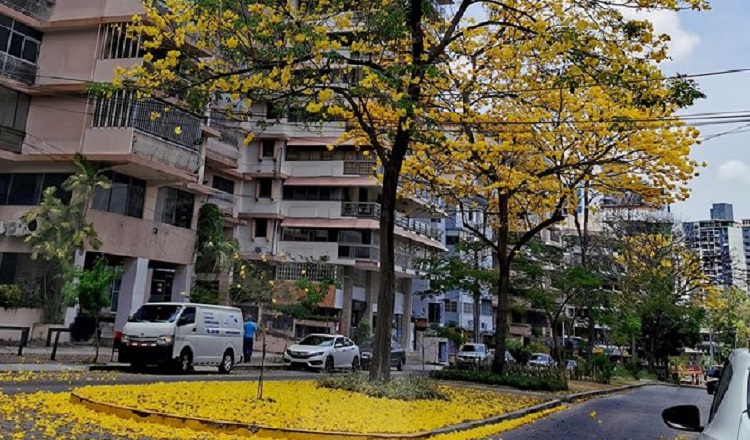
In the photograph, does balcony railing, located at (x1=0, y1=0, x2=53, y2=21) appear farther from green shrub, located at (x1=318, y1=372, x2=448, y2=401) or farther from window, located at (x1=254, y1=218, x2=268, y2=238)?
green shrub, located at (x1=318, y1=372, x2=448, y2=401)

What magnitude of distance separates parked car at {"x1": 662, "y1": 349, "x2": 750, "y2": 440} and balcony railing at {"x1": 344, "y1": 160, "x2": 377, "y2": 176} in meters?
35.5

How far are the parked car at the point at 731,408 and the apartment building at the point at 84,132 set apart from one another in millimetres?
22648

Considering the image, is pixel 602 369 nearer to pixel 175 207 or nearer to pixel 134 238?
pixel 175 207

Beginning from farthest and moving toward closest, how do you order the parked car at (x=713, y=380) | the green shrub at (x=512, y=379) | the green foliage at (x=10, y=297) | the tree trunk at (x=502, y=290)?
the green foliage at (x=10, y=297), the tree trunk at (x=502, y=290), the green shrub at (x=512, y=379), the parked car at (x=713, y=380)

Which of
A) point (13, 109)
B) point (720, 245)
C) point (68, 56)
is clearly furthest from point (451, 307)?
point (13, 109)

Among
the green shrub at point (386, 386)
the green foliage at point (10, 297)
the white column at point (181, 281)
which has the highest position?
the white column at point (181, 281)

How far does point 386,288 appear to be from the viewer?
13359 millimetres

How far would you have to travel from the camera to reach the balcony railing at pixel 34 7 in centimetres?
2392

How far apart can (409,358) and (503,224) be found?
23732mm

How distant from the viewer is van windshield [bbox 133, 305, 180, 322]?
55.4ft

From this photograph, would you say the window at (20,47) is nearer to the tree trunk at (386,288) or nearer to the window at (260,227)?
the window at (260,227)

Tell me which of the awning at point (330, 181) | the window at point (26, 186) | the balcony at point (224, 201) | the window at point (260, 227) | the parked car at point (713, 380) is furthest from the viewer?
the window at point (260, 227)

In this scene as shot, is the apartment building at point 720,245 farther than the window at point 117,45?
Yes

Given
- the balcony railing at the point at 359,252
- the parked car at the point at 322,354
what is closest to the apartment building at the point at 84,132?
the parked car at the point at 322,354
